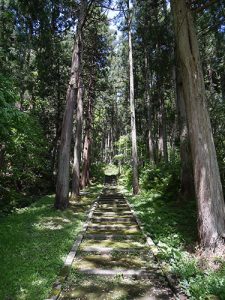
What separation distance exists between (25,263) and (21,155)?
35.7ft

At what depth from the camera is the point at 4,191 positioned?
1564 centimetres

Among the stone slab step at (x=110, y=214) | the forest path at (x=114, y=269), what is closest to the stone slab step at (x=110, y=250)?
the forest path at (x=114, y=269)

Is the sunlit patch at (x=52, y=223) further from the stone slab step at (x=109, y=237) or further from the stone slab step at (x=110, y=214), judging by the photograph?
the stone slab step at (x=110, y=214)

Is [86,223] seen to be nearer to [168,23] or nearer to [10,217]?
[10,217]

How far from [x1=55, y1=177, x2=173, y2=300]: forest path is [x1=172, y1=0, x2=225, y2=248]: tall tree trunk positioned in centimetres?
138

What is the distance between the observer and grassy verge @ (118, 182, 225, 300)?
15.3 ft

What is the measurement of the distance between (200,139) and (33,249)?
436 centimetres

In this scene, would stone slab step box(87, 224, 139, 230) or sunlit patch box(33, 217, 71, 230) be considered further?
stone slab step box(87, 224, 139, 230)

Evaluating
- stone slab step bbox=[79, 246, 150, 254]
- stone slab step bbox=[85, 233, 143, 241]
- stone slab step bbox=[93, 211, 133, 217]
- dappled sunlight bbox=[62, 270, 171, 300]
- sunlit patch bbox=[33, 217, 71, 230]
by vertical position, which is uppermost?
stone slab step bbox=[93, 211, 133, 217]

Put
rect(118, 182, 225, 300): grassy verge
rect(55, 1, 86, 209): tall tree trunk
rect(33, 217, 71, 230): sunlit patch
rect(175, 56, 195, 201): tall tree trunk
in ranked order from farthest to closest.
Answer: rect(55, 1, 86, 209): tall tree trunk
rect(175, 56, 195, 201): tall tree trunk
rect(33, 217, 71, 230): sunlit patch
rect(118, 182, 225, 300): grassy verge

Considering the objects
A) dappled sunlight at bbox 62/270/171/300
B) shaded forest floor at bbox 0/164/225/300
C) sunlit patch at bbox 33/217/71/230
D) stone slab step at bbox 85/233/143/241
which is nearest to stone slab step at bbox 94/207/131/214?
shaded forest floor at bbox 0/164/225/300

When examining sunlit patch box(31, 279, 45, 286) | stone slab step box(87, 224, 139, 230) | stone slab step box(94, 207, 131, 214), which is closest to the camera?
sunlit patch box(31, 279, 45, 286)

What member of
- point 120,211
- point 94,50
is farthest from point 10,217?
point 94,50

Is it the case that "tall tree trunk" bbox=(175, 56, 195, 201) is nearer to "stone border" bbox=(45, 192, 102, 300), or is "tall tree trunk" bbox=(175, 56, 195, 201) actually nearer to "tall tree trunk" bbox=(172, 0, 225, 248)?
"stone border" bbox=(45, 192, 102, 300)
